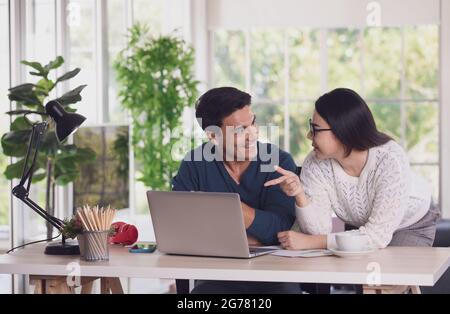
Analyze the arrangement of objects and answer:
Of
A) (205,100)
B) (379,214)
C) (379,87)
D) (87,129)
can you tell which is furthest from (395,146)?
(379,87)

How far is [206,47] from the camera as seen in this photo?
295 inches

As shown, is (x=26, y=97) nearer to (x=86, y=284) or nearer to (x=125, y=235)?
(x=125, y=235)

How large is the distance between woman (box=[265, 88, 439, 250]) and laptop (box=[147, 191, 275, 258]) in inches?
10.1

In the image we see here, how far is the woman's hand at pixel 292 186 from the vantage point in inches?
116

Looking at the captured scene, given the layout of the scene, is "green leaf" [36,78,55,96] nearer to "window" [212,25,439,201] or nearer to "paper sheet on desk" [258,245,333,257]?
"paper sheet on desk" [258,245,333,257]

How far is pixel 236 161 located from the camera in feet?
10.8

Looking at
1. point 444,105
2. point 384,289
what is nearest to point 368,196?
point 384,289

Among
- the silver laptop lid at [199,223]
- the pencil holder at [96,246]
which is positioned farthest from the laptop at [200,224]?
the pencil holder at [96,246]

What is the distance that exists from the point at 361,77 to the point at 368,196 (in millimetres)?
4248

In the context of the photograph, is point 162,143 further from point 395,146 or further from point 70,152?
point 395,146

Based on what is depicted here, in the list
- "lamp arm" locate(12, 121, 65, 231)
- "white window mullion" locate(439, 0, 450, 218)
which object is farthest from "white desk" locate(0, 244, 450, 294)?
"white window mullion" locate(439, 0, 450, 218)

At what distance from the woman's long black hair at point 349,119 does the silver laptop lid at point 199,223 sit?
611 mm

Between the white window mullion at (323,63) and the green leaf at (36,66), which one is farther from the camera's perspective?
the white window mullion at (323,63)

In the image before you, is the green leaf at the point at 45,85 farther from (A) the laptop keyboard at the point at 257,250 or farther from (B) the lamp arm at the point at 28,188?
(A) the laptop keyboard at the point at 257,250
